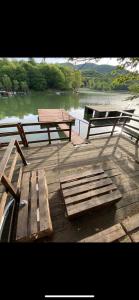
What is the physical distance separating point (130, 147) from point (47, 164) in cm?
300

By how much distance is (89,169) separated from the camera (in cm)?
278

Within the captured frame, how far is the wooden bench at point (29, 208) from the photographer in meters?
1.58

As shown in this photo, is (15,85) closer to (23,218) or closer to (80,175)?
(80,175)

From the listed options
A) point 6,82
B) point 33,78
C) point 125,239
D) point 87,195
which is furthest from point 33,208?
point 33,78

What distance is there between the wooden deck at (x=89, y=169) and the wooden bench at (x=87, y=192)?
0.23 m

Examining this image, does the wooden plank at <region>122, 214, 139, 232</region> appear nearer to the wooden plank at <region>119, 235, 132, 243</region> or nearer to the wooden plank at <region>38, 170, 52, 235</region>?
the wooden plank at <region>119, 235, 132, 243</region>

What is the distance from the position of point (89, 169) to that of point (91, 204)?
0.92 meters

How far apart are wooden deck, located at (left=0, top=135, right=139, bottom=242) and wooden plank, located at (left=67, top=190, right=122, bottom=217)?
214 mm

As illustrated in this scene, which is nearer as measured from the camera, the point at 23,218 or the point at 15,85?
the point at 23,218

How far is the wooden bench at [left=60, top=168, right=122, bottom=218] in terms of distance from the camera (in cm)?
195

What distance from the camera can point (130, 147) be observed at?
4.42m

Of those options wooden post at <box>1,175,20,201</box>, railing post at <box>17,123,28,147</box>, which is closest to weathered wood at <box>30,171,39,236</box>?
wooden post at <box>1,175,20,201</box>

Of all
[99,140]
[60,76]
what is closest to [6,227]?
[99,140]
